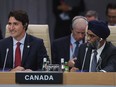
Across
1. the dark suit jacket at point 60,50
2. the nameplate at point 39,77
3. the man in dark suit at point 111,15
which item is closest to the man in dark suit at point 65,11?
the man in dark suit at point 111,15

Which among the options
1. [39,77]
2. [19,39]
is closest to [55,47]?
[19,39]

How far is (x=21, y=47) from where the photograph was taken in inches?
258

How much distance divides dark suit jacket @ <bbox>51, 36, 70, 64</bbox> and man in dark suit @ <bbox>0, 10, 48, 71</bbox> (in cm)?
64

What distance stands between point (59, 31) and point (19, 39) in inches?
151

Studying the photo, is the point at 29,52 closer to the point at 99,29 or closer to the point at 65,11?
the point at 99,29

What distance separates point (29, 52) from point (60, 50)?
851 mm

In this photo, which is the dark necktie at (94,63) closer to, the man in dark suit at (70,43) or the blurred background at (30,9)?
the man in dark suit at (70,43)

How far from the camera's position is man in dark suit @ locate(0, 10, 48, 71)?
645 cm

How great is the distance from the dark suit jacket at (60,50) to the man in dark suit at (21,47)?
2.09 feet

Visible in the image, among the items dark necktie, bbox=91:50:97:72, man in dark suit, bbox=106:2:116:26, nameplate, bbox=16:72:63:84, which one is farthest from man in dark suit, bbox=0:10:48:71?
man in dark suit, bbox=106:2:116:26

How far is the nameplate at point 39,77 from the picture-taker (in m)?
5.02

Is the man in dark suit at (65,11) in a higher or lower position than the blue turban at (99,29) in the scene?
lower

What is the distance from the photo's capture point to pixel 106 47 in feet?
19.5

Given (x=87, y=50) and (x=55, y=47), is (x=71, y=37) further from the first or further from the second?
(x=87, y=50)
